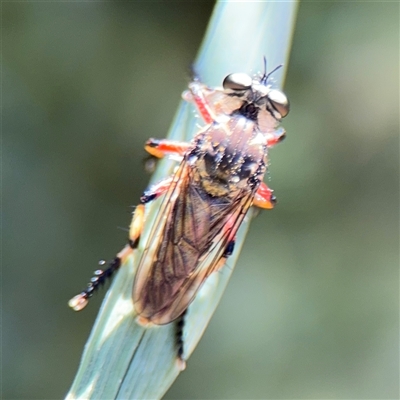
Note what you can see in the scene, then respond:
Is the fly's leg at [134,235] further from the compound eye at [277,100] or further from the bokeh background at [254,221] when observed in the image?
the bokeh background at [254,221]

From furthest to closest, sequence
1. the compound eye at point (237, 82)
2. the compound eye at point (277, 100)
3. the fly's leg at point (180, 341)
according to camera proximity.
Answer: the compound eye at point (277, 100) < the compound eye at point (237, 82) < the fly's leg at point (180, 341)

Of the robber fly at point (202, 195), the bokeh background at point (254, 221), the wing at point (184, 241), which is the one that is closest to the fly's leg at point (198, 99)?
the robber fly at point (202, 195)

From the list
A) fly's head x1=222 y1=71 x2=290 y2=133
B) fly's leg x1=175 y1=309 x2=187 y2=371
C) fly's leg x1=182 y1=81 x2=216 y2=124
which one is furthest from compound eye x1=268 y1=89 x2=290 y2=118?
fly's leg x1=175 y1=309 x2=187 y2=371

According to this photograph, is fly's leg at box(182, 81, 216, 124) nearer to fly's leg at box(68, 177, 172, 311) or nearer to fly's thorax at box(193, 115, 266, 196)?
fly's thorax at box(193, 115, 266, 196)

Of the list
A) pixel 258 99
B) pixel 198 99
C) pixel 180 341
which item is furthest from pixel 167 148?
pixel 180 341

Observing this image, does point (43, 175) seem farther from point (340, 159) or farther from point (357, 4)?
point (357, 4)
